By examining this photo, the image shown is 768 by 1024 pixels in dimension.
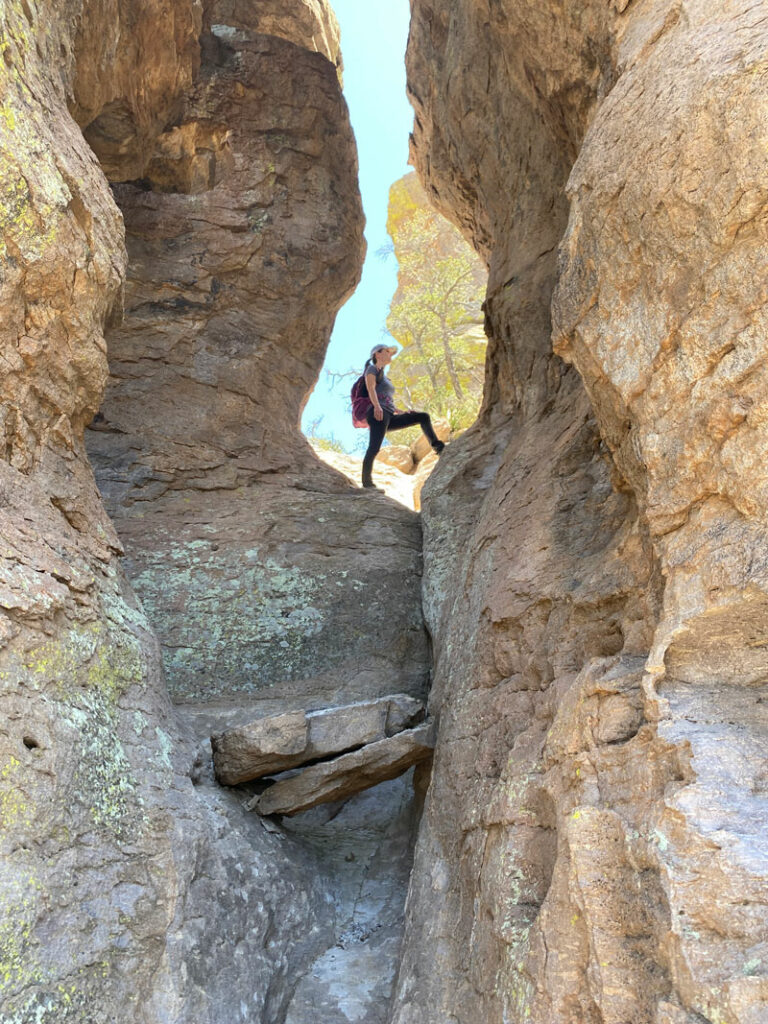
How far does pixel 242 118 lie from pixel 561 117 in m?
5.18

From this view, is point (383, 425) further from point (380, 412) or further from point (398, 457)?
point (398, 457)

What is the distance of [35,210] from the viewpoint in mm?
4715

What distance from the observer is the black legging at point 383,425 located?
952 centimetres

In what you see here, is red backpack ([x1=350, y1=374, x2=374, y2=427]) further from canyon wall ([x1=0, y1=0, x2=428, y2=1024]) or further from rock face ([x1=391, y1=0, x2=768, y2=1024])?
rock face ([x1=391, y1=0, x2=768, y2=1024])

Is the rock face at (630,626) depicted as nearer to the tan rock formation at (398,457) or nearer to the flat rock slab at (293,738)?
the flat rock slab at (293,738)

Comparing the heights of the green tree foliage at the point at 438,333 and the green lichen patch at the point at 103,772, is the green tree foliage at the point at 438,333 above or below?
above

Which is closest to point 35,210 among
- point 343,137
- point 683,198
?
point 683,198

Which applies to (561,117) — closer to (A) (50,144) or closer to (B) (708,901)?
(A) (50,144)

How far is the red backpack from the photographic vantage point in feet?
31.5

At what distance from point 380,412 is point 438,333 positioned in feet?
38.9

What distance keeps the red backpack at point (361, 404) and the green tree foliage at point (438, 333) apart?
29.1 ft

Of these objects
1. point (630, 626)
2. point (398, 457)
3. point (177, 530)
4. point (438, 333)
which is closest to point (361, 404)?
point (177, 530)

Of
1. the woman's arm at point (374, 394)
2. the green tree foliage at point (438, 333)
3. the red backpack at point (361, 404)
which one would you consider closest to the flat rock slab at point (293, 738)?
the woman's arm at point (374, 394)

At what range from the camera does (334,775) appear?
5230mm
